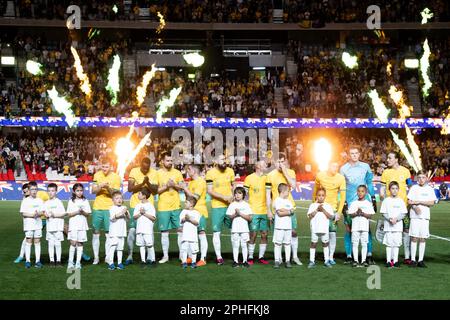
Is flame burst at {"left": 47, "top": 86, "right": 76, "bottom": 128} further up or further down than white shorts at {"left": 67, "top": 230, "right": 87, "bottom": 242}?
further up

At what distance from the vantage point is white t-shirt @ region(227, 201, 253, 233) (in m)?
13.1

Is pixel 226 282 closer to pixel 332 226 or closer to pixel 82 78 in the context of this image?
pixel 332 226

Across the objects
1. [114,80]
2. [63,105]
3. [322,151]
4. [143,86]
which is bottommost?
[322,151]

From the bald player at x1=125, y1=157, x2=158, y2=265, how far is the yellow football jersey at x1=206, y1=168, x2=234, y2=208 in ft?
3.52

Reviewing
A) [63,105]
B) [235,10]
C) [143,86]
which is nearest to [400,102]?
[235,10]

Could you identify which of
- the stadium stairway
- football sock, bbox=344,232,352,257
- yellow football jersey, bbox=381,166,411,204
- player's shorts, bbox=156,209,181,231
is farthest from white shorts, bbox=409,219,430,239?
the stadium stairway

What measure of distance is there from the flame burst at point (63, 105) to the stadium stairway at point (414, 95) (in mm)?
18767

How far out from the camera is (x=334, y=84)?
134 feet

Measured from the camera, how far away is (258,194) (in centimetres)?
1362

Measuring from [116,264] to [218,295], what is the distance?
11.1ft

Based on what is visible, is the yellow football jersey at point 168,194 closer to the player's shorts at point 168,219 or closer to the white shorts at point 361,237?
the player's shorts at point 168,219

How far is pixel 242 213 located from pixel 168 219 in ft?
4.85

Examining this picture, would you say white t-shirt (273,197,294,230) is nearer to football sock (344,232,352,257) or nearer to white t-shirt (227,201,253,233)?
white t-shirt (227,201,253,233)

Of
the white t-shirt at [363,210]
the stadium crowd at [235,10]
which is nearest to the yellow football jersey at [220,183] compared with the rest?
the white t-shirt at [363,210]
